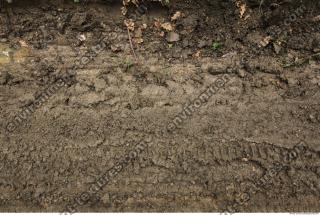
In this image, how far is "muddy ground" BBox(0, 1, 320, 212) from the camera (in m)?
3.58

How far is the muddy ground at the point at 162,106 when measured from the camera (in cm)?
358

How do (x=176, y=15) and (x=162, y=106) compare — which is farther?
(x=176, y=15)

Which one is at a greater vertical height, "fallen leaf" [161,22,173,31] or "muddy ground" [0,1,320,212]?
"fallen leaf" [161,22,173,31]

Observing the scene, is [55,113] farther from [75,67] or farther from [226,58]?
[226,58]

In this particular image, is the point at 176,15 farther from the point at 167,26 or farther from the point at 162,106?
the point at 162,106

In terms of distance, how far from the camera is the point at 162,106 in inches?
158

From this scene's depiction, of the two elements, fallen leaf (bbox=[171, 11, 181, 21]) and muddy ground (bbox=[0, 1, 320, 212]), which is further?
fallen leaf (bbox=[171, 11, 181, 21])

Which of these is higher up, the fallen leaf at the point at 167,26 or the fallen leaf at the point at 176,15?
the fallen leaf at the point at 176,15

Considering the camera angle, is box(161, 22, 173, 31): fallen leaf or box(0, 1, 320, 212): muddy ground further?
box(161, 22, 173, 31): fallen leaf

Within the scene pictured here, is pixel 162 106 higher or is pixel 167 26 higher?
pixel 167 26

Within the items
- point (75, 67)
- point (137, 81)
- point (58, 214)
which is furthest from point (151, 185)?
point (75, 67)

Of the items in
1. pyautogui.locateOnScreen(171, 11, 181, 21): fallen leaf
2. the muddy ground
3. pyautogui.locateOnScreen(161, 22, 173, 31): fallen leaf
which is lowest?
the muddy ground

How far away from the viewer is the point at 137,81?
4172mm

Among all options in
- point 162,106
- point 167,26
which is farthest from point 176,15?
point 162,106
